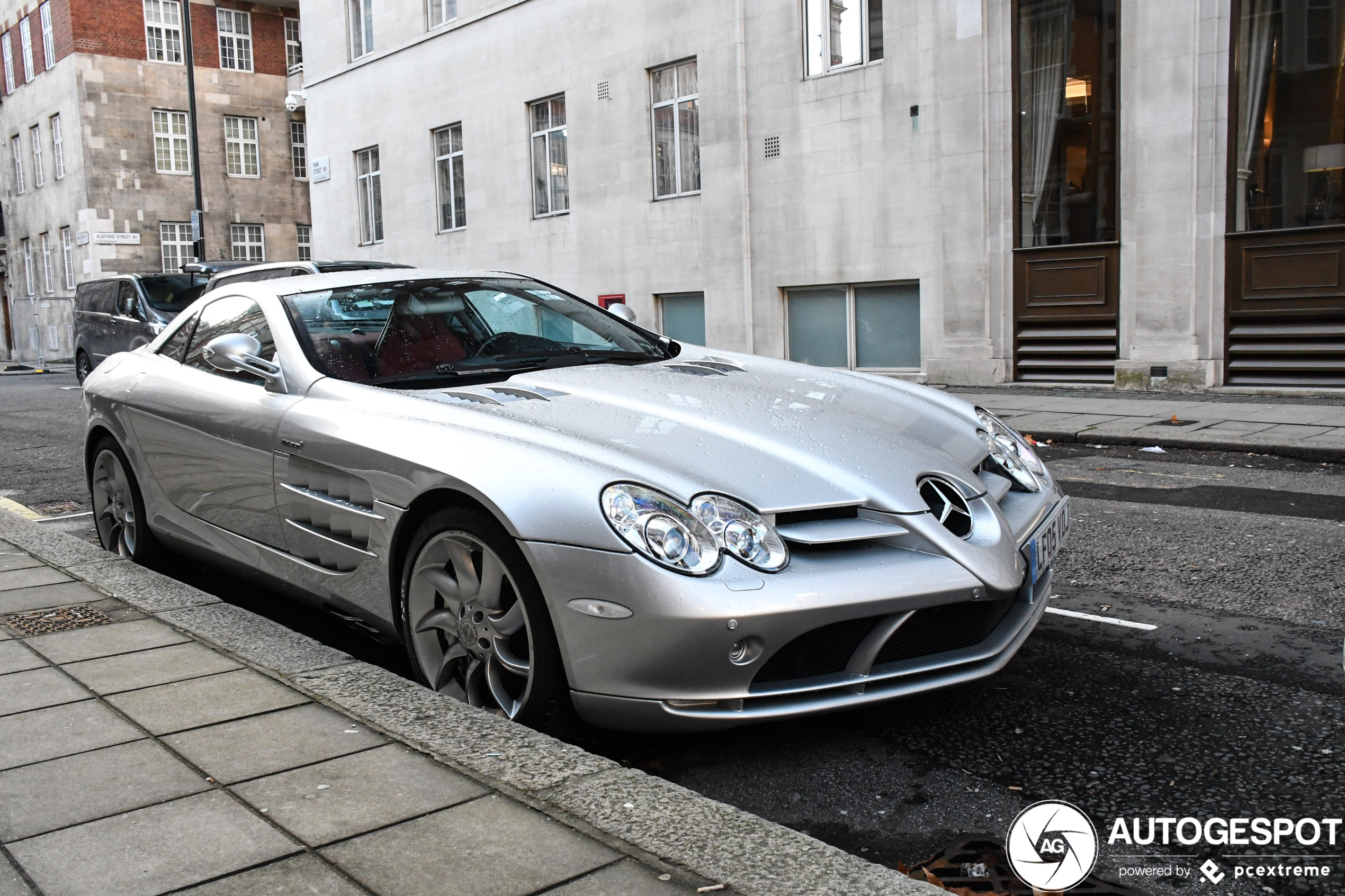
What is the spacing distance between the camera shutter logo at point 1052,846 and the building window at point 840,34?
50.1ft

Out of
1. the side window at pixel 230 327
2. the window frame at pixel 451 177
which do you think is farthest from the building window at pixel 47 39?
the side window at pixel 230 327

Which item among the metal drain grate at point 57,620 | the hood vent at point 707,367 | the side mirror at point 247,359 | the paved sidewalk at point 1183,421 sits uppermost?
the side mirror at point 247,359

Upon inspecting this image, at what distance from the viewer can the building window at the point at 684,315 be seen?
Result: 65.1 ft

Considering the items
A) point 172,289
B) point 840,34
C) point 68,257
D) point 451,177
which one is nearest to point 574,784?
point 840,34

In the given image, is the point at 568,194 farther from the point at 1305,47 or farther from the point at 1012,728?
the point at 1012,728

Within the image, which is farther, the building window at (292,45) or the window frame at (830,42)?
A: the building window at (292,45)

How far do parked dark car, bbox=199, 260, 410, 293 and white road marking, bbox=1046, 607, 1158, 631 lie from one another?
676 cm

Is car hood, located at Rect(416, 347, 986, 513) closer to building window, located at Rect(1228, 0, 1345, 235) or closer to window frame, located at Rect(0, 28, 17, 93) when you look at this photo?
building window, located at Rect(1228, 0, 1345, 235)

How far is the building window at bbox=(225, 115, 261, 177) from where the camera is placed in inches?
1617

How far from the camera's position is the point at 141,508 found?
5426 mm

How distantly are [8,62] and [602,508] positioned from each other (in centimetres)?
4987

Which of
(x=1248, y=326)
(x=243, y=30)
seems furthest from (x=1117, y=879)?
(x=243, y=30)

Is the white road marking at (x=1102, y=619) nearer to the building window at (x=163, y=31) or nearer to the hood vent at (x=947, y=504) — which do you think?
the hood vent at (x=947, y=504)

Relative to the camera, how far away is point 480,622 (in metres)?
3.44
